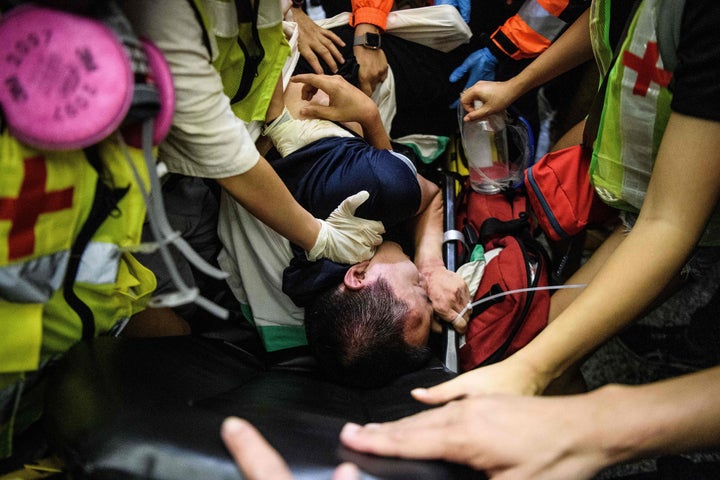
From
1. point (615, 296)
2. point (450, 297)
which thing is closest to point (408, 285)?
point (450, 297)

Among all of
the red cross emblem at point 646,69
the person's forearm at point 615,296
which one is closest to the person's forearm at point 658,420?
the person's forearm at point 615,296

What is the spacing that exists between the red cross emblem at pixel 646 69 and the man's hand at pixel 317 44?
2.83 feet

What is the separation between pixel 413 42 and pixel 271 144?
67cm

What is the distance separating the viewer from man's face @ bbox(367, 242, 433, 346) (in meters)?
1.24

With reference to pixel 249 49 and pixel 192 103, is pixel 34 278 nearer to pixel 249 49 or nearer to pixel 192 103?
pixel 192 103

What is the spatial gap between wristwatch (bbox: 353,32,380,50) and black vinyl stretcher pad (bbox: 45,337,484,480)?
1.07m

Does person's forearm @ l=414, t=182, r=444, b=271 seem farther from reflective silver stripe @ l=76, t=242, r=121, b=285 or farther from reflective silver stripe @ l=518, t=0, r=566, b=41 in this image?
reflective silver stripe @ l=76, t=242, r=121, b=285

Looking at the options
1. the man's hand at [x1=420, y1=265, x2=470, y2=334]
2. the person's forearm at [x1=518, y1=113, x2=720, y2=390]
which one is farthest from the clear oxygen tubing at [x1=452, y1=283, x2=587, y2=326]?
the person's forearm at [x1=518, y1=113, x2=720, y2=390]

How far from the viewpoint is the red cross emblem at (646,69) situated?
34.3 inches

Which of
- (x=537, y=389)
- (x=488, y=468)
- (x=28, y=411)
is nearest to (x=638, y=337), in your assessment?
(x=537, y=389)

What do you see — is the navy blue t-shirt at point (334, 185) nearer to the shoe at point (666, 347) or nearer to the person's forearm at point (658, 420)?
the person's forearm at point (658, 420)

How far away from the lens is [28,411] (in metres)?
0.85

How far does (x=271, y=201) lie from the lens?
948 millimetres

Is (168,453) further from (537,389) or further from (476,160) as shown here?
(476,160)
